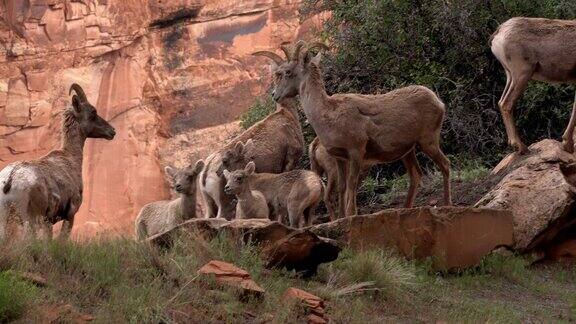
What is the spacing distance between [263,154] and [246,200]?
3.88 ft

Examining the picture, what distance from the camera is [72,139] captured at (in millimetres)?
12805

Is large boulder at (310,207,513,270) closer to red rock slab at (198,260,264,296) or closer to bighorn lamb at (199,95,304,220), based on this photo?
red rock slab at (198,260,264,296)

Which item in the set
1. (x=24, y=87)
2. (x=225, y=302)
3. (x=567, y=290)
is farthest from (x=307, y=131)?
(x=24, y=87)

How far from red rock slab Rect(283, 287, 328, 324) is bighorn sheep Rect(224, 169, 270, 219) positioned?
3.70 meters

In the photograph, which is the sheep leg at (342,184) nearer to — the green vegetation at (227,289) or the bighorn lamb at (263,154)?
the bighorn lamb at (263,154)

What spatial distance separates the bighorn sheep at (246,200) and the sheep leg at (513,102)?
3221mm

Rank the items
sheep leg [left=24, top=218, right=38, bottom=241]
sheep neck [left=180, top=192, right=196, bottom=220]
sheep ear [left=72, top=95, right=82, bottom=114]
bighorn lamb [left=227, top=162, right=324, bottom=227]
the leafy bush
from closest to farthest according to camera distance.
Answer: sheep leg [left=24, top=218, right=38, bottom=241] → bighorn lamb [left=227, top=162, right=324, bottom=227] → sheep ear [left=72, top=95, right=82, bottom=114] → sheep neck [left=180, top=192, right=196, bottom=220] → the leafy bush

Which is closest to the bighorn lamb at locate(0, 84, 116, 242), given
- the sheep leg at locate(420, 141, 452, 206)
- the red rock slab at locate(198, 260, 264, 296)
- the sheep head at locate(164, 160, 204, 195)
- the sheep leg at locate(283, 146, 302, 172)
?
the sheep head at locate(164, 160, 204, 195)

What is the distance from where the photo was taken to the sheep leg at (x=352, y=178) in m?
12.1

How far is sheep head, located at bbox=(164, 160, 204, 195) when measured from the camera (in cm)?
1302

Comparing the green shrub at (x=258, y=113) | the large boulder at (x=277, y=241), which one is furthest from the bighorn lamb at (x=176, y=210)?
the green shrub at (x=258, y=113)

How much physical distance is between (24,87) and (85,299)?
2538cm

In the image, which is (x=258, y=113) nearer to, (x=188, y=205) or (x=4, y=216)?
(x=188, y=205)

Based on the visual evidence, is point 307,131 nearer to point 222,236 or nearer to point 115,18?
point 222,236
